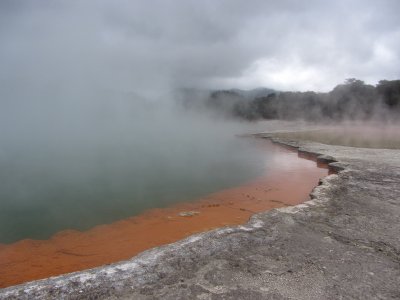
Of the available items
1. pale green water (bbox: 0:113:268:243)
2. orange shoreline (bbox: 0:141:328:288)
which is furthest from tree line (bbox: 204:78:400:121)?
orange shoreline (bbox: 0:141:328:288)

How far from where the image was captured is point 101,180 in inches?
319

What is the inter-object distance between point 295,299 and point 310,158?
800cm

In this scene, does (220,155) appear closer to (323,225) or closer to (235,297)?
(323,225)

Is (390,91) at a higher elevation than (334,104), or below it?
higher

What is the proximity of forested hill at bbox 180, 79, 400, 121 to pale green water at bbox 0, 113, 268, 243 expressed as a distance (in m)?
16.7

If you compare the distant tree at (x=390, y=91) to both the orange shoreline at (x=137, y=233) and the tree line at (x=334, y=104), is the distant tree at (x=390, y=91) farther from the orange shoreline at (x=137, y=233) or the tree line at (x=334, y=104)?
the orange shoreline at (x=137, y=233)

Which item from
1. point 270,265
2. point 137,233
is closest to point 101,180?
point 137,233

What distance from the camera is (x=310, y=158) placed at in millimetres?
9961

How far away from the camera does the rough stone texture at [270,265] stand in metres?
2.53

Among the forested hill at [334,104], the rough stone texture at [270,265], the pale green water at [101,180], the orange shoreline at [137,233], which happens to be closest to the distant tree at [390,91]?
the forested hill at [334,104]

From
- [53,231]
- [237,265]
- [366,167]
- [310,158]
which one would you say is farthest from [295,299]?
[310,158]

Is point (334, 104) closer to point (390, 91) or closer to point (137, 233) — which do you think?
point (390, 91)

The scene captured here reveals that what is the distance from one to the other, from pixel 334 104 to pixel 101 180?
2522 centimetres

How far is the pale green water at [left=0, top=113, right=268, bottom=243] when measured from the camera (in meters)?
5.66
